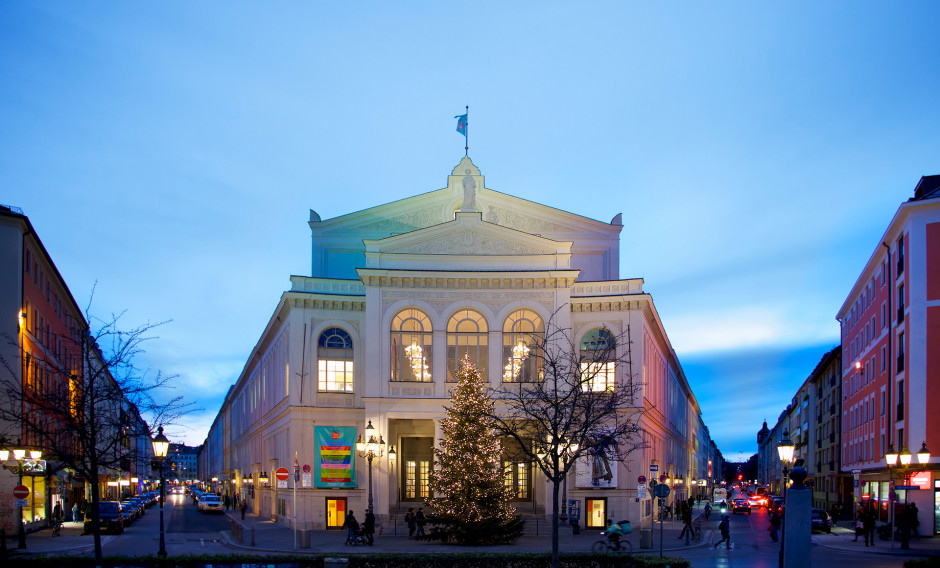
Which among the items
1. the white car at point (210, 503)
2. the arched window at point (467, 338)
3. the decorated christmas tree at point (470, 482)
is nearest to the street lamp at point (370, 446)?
the decorated christmas tree at point (470, 482)

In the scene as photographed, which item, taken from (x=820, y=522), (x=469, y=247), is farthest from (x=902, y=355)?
(x=469, y=247)

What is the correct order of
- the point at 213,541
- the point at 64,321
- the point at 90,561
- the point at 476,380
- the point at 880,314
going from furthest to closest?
the point at 64,321 < the point at 880,314 < the point at 213,541 < the point at 476,380 < the point at 90,561

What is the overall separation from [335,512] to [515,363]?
477 inches

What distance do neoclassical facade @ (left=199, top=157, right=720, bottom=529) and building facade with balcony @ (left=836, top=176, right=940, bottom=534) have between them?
12.9m

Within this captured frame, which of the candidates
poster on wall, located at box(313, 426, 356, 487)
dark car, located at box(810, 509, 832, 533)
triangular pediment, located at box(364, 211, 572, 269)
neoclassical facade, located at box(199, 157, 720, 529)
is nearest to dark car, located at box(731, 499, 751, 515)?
neoclassical facade, located at box(199, 157, 720, 529)

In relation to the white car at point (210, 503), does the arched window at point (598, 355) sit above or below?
above

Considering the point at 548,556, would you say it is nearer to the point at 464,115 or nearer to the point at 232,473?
the point at 464,115

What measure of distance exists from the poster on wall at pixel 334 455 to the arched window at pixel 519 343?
9032 mm

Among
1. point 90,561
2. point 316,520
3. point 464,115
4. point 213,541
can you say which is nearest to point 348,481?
point 316,520

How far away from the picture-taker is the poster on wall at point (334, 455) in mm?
49344

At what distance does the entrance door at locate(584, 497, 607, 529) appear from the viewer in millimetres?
48656

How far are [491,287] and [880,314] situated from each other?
24.6 metres

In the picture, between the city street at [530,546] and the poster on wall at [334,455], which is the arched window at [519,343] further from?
the poster on wall at [334,455]

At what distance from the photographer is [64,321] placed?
7050 cm
